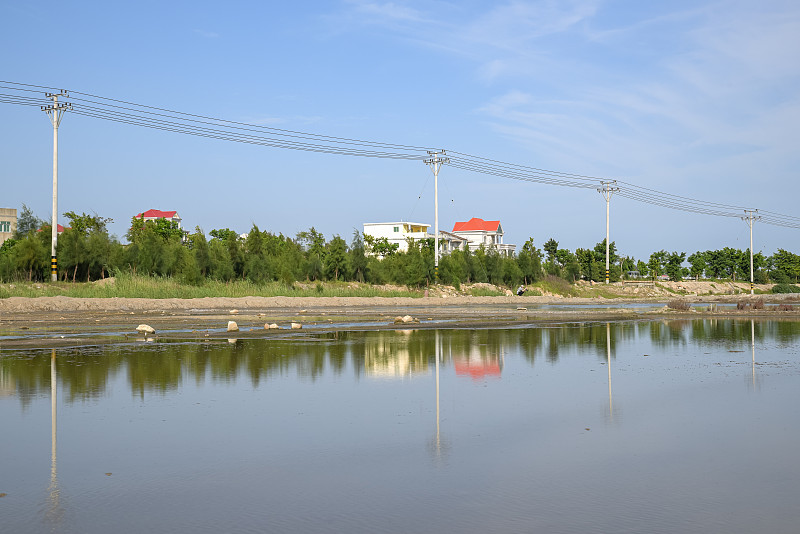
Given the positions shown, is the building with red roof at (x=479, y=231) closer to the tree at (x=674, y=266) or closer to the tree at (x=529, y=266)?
the tree at (x=674, y=266)

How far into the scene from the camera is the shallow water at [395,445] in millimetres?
4840

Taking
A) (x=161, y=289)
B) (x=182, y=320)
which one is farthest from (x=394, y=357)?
(x=161, y=289)

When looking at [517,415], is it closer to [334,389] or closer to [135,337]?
[334,389]

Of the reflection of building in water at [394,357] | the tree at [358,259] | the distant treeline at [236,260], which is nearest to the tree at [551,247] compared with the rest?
the distant treeline at [236,260]

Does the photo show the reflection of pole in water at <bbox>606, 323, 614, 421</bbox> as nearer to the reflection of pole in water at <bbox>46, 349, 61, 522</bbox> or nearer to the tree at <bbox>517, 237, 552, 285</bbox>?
the reflection of pole in water at <bbox>46, 349, 61, 522</bbox>

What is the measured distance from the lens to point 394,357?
543 inches

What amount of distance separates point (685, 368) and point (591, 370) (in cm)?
174

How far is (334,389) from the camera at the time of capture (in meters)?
9.97

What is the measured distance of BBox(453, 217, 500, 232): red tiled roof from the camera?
474 ft

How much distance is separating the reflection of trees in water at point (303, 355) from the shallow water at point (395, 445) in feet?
0.35

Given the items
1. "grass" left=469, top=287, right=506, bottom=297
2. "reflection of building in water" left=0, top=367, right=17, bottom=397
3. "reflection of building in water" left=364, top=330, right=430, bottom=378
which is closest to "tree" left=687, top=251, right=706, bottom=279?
"grass" left=469, top=287, right=506, bottom=297

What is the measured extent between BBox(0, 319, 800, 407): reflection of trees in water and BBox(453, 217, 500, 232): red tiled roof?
4850 inches

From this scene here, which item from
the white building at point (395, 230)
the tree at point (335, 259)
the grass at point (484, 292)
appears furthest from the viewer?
the white building at point (395, 230)

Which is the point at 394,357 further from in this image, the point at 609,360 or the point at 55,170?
the point at 55,170
